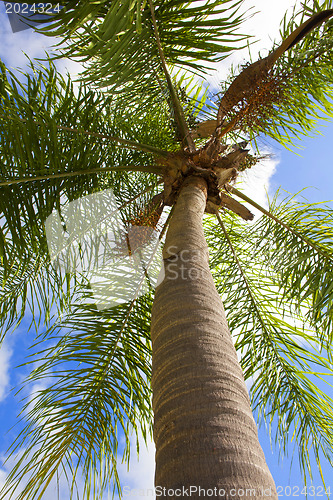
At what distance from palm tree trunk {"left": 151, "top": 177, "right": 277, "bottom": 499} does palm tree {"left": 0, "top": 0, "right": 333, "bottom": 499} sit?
0.01 m

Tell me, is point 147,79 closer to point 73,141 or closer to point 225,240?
point 73,141

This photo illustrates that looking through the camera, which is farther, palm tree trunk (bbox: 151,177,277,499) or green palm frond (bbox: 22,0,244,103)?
green palm frond (bbox: 22,0,244,103)

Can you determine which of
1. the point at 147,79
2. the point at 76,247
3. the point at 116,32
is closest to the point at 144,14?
the point at 147,79

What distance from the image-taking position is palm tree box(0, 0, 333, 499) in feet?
6.24

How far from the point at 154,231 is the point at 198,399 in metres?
2.38

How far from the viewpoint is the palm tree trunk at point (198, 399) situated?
0.92 metres

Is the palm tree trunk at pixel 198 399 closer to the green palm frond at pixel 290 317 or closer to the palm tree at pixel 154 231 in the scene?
the palm tree at pixel 154 231

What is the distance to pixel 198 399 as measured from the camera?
44.4 inches

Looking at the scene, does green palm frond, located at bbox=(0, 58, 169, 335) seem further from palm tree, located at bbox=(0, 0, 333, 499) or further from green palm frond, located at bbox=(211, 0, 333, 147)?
green palm frond, located at bbox=(211, 0, 333, 147)

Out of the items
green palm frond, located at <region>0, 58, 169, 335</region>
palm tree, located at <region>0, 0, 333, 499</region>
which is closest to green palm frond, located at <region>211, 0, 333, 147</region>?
palm tree, located at <region>0, 0, 333, 499</region>

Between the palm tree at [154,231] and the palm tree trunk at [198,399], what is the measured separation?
1 cm

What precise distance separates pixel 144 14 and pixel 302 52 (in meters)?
1.46

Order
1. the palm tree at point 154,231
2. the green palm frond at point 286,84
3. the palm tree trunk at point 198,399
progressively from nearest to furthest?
1. the palm tree trunk at point 198,399
2. the palm tree at point 154,231
3. the green palm frond at point 286,84

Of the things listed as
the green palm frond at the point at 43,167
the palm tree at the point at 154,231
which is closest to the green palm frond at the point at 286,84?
the palm tree at the point at 154,231
